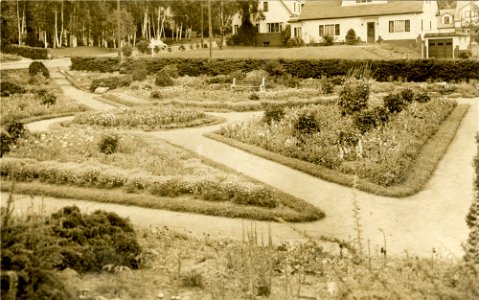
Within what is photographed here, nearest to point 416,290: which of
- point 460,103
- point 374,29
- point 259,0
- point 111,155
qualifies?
point 111,155

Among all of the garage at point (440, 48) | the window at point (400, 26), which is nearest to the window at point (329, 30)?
the window at point (400, 26)

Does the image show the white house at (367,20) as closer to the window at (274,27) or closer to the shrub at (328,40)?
the shrub at (328,40)

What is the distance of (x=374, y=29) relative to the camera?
5659 cm

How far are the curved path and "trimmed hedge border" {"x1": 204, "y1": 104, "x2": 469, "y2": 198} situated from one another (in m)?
0.21

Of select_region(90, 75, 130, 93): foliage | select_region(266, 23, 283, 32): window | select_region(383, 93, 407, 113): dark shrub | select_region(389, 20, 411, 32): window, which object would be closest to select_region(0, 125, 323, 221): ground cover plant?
select_region(383, 93, 407, 113): dark shrub

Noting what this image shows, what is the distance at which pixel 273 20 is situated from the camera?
64812 millimetres

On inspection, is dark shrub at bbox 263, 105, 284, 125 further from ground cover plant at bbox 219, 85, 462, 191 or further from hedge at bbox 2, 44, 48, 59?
hedge at bbox 2, 44, 48, 59

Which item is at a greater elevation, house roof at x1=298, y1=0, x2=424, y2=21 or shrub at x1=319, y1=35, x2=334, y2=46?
house roof at x1=298, y1=0, x2=424, y2=21

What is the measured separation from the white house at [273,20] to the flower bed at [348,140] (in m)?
42.6

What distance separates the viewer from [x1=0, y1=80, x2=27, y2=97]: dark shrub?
1042 inches

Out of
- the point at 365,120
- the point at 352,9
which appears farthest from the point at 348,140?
the point at 352,9

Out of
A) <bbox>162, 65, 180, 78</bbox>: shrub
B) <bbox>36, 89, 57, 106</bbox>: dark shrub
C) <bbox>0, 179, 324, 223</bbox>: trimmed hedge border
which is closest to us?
<bbox>0, 179, 324, 223</bbox>: trimmed hedge border

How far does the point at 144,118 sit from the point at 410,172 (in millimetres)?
10084

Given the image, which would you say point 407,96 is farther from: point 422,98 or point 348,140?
point 348,140
